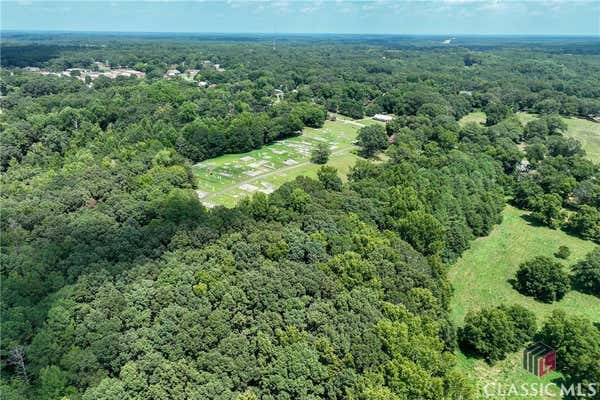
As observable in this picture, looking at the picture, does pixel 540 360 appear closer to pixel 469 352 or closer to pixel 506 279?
pixel 469 352

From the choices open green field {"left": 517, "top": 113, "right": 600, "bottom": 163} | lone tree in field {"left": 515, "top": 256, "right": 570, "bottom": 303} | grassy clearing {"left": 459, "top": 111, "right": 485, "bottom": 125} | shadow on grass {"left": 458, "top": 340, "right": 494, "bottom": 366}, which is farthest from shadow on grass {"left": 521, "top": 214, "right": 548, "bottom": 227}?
grassy clearing {"left": 459, "top": 111, "right": 485, "bottom": 125}

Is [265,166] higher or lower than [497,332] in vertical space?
higher

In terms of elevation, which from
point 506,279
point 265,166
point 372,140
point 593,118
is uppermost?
point 593,118

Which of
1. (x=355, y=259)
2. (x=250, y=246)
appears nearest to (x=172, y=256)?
(x=250, y=246)

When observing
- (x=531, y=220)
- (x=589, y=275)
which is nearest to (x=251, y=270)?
(x=589, y=275)

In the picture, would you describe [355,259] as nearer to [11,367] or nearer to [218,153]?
[11,367]

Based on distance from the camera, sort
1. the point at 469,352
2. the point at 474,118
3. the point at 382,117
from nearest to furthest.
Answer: the point at 469,352
the point at 382,117
the point at 474,118

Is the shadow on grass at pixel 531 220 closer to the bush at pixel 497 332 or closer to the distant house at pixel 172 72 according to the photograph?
the bush at pixel 497 332
